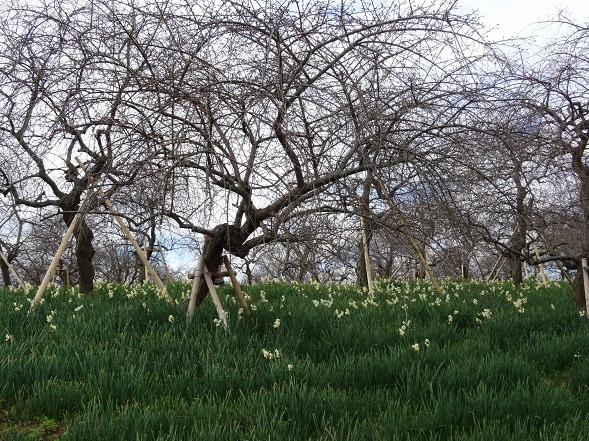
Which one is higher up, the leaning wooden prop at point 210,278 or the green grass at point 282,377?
the leaning wooden prop at point 210,278

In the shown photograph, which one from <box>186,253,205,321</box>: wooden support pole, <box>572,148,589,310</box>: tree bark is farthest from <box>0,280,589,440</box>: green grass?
<box>572,148,589,310</box>: tree bark

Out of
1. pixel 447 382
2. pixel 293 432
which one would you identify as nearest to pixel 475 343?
pixel 447 382

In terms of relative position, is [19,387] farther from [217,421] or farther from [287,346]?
[287,346]

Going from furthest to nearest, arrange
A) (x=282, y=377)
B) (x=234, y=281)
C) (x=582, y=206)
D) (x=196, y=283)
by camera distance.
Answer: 1. (x=582, y=206)
2. (x=196, y=283)
3. (x=234, y=281)
4. (x=282, y=377)

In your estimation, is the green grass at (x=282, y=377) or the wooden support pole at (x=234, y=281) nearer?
the green grass at (x=282, y=377)

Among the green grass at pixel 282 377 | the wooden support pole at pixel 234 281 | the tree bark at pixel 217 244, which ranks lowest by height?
the green grass at pixel 282 377

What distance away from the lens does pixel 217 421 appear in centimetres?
284

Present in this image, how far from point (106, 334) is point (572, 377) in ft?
13.1

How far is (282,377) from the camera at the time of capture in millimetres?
3730

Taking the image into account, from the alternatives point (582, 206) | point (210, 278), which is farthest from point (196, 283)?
point (582, 206)

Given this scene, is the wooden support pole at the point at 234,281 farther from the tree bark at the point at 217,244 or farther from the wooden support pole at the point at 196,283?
the wooden support pole at the point at 196,283

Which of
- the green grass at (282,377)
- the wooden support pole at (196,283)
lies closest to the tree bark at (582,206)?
the green grass at (282,377)

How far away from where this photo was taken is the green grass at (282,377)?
9.70 ft

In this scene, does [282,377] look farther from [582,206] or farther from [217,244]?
[582,206]
